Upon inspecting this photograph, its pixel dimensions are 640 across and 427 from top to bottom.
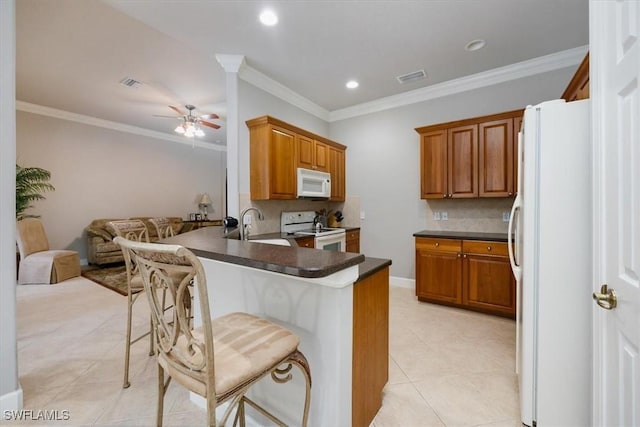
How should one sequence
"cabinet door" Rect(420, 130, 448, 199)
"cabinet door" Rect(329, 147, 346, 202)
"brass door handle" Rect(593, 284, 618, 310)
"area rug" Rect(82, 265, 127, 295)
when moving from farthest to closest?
"cabinet door" Rect(329, 147, 346, 202)
"area rug" Rect(82, 265, 127, 295)
"cabinet door" Rect(420, 130, 448, 199)
"brass door handle" Rect(593, 284, 618, 310)

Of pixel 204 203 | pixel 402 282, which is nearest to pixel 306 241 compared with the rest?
pixel 402 282

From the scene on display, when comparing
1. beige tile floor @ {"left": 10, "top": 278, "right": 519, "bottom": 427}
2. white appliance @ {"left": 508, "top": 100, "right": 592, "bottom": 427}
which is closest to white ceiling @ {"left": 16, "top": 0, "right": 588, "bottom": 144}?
white appliance @ {"left": 508, "top": 100, "right": 592, "bottom": 427}

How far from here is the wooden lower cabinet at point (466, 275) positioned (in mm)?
2875

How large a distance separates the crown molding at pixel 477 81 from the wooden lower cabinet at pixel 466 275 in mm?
2110

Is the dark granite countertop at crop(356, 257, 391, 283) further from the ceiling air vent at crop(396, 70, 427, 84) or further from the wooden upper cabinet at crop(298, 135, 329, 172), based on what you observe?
the ceiling air vent at crop(396, 70, 427, 84)

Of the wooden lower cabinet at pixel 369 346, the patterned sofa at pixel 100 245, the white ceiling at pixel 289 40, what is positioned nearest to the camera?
the wooden lower cabinet at pixel 369 346

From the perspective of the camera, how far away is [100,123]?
5.56 meters

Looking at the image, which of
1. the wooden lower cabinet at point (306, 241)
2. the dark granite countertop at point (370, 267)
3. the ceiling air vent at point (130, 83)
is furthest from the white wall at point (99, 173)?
the dark granite countertop at point (370, 267)

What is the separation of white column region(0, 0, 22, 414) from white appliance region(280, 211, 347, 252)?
2.53 m

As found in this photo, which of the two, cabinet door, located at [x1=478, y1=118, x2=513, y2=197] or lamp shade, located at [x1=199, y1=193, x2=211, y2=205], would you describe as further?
lamp shade, located at [x1=199, y1=193, x2=211, y2=205]

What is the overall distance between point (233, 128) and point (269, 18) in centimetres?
121

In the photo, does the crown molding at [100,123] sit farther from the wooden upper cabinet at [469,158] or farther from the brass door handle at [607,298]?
the brass door handle at [607,298]

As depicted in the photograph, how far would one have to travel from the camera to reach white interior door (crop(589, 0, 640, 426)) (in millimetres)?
824

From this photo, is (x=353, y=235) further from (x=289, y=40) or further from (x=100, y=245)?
(x=100, y=245)
